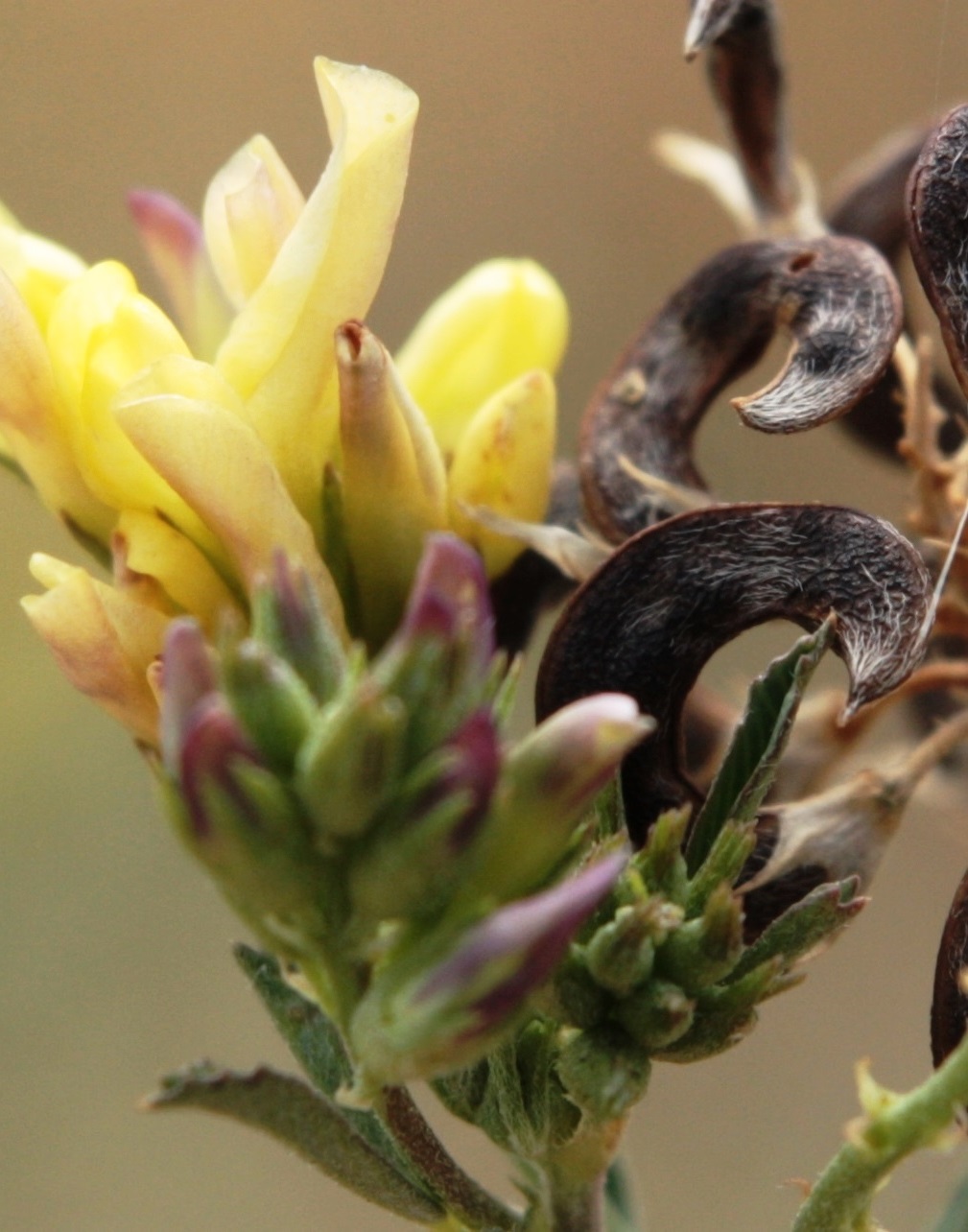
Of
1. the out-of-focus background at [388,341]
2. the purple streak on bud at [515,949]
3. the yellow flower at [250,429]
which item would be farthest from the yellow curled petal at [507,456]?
the out-of-focus background at [388,341]

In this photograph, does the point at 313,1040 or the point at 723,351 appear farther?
the point at 723,351

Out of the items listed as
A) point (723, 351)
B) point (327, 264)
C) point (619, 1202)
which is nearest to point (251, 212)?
point (327, 264)

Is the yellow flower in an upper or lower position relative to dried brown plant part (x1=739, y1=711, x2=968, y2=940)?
upper

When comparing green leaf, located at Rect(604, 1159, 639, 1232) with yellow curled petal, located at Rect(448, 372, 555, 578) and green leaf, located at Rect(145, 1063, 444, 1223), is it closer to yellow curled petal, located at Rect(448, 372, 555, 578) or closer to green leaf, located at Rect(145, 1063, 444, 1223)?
green leaf, located at Rect(145, 1063, 444, 1223)

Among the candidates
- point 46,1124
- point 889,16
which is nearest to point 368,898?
point 46,1124

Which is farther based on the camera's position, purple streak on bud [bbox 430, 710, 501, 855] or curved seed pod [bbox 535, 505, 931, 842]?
curved seed pod [bbox 535, 505, 931, 842]

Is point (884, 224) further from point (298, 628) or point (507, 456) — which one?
point (298, 628)

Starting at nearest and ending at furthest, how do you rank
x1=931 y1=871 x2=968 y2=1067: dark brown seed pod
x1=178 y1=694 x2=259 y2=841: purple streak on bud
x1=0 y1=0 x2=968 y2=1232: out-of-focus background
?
x1=178 y1=694 x2=259 y2=841: purple streak on bud
x1=931 y1=871 x2=968 y2=1067: dark brown seed pod
x1=0 y1=0 x2=968 y2=1232: out-of-focus background

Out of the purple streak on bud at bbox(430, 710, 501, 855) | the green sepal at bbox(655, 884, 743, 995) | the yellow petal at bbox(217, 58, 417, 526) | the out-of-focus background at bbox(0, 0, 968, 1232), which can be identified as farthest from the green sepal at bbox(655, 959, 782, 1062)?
the out-of-focus background at bbox(0, 0, 968, 1232)
